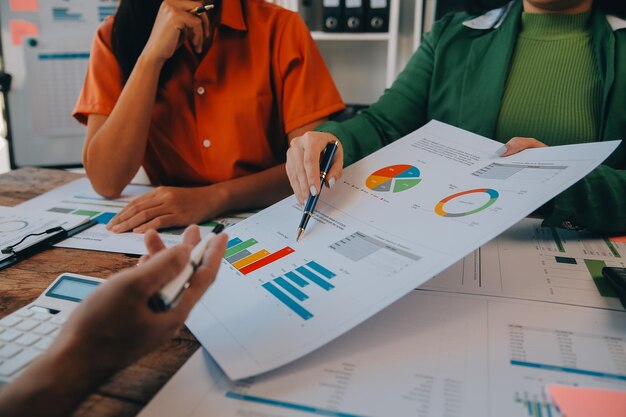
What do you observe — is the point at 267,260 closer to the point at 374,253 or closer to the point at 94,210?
the point at 374,253

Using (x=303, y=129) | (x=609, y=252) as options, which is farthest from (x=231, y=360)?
(x=303, y=129)

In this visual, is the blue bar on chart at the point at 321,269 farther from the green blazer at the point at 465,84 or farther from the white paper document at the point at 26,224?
the white paper document at the point at 26,224

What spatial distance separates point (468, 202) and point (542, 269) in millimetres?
146

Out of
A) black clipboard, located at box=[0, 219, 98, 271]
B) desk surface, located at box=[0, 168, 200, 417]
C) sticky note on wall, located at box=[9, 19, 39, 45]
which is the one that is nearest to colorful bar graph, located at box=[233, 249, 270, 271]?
desk surface, located at box=[0, 168, 200, 417]

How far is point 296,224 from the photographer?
71 cm

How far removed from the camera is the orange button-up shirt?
111 centimetres

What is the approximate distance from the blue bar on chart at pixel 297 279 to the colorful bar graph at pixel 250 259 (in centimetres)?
7

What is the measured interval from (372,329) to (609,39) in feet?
2.82

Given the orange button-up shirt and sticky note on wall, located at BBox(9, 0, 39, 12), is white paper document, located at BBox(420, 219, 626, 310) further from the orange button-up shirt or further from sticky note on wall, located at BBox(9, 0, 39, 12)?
sticky note on wall, located at BBox(9, 0, 39, 12)

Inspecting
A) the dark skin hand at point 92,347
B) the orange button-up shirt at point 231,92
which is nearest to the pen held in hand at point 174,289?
the dark skin hand at point 92,347

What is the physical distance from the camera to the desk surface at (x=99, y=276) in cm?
43

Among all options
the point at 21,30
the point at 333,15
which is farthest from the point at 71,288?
the point at 333,15

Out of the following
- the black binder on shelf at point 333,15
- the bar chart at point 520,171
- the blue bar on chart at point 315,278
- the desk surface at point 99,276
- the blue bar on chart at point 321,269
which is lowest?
the desk surface at point 99,276

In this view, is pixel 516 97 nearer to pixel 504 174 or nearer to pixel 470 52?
pixel 470 52
